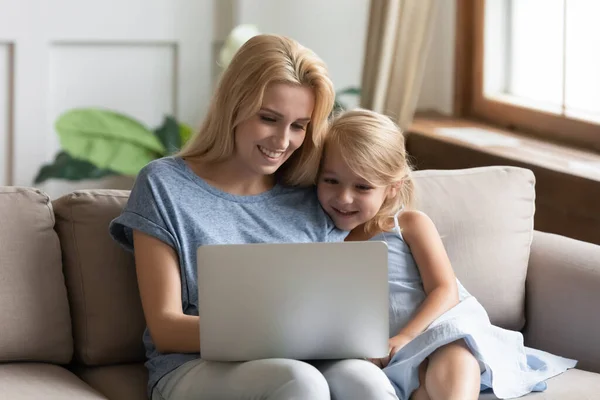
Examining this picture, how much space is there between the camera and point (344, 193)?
6.73 ft

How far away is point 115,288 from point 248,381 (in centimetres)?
45

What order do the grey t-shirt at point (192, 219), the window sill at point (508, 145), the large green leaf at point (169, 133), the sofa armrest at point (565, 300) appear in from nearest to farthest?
the grey t-shirt at point (192, 219) → the sofa armrest at point (565, 300) → the window sill at point (508, 145) → the large green leaf at point (169, 133)

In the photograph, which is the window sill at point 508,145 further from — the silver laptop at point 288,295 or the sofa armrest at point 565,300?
the silver laptop at point 288,295

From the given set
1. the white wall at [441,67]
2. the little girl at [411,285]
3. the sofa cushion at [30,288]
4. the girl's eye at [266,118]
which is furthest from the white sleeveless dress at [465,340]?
the white wall at [441,67]

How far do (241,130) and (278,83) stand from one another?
0.12m

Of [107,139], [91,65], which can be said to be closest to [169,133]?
[107,139]

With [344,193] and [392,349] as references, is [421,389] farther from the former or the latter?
[344,193]

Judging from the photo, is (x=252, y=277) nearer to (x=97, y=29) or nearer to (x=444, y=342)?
(x=444, y=342)

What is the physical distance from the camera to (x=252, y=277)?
164 centimetres

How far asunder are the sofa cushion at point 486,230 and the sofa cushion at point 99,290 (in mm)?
686

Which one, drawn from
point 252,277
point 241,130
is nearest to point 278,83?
point 241,130

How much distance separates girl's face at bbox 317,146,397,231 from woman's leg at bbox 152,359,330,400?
45 cm

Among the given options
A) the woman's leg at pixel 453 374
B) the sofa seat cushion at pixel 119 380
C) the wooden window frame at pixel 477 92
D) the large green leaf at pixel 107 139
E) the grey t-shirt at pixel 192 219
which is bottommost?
the sofa seat cushion at pixel 119 380

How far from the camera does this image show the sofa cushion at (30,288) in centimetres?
196
